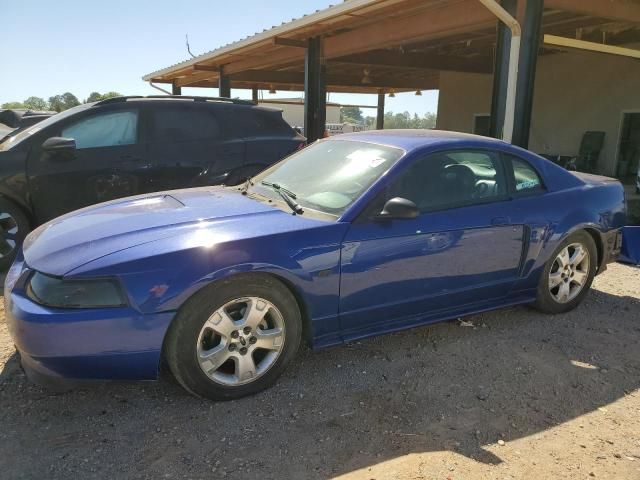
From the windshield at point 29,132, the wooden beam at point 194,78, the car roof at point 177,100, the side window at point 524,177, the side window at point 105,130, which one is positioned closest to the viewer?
the side window at point 524,177

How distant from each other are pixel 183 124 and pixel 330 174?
3.15 meters

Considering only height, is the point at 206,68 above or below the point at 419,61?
below

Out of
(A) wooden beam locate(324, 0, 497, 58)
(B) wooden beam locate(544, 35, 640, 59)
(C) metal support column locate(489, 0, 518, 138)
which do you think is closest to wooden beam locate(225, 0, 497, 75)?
(A) wooden beam locate(324, 0, 497, 58)

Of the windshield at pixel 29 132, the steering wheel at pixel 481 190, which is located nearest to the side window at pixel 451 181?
the steering wheel at pixel 481 190

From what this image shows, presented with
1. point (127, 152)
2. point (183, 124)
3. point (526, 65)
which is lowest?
point (127, 152)

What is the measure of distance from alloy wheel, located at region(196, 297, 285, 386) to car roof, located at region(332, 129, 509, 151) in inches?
59.7

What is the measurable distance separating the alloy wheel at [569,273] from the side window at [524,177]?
1.94ft

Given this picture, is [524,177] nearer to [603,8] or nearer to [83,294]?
[83,294]

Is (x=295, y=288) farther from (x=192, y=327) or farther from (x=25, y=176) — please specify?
(x=25, y=176)

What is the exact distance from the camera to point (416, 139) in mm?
3738

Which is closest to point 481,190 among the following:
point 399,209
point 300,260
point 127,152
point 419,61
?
point 399,209

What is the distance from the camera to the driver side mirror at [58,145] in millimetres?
5207

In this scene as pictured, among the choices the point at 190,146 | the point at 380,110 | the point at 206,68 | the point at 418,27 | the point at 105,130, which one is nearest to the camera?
the point at 105,130

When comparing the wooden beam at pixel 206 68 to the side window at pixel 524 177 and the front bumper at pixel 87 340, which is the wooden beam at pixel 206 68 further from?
the front bumper at pixel 87 340
